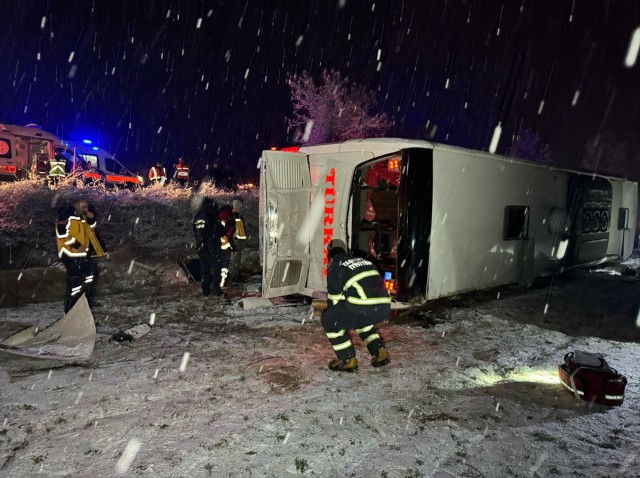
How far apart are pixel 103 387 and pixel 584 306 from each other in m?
7.77

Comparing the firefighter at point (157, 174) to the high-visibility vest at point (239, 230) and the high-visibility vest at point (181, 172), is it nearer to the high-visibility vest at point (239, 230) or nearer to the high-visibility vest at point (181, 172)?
the high-visibility vest at point (181, 172)

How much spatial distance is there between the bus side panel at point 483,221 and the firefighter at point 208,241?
12.5 ft

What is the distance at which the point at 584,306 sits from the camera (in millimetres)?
7457

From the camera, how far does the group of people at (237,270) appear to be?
170 inches

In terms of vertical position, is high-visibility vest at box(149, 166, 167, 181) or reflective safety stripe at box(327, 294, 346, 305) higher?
high-visibility vest at box(149, 166, 167, 181)

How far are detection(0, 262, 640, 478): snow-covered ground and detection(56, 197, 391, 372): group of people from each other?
14.3 inches

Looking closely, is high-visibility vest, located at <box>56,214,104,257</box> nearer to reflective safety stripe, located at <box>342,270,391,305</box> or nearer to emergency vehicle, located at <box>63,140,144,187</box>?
reflective safety stripe, located at <box>342,270,391,305</box>

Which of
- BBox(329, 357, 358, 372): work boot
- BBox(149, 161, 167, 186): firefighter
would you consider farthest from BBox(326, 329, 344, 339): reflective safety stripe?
BBox(149, 161, 167, 186): firefighter

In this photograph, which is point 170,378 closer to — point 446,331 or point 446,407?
point 446,407

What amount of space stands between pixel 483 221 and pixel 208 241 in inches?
188

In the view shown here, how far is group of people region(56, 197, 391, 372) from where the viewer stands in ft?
14.1

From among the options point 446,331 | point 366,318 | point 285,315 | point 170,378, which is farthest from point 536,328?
point 170,378

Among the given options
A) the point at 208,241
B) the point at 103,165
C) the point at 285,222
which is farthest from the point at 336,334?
the point at 103,165

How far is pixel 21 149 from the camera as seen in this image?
15242 mm
